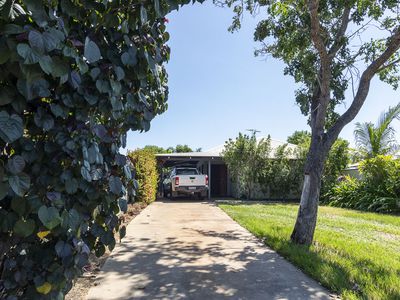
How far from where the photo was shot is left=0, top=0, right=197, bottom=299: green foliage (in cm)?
165

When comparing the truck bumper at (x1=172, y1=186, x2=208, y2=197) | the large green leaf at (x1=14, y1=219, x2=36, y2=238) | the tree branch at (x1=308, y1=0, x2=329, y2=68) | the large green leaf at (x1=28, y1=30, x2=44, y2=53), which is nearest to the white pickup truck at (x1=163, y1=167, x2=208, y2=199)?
the truck bumper at (x1=172, y1=186, x2=208, y2=197)

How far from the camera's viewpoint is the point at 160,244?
782 centimetres

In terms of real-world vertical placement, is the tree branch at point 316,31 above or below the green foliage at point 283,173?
above

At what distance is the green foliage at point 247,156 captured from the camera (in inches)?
795

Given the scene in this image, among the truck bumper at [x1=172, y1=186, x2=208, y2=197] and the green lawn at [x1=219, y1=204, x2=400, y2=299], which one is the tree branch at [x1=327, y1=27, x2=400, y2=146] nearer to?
the green lawn at [x1=219, y1=204, x2=400, y2=299]

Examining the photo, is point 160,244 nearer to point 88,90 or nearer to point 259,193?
point 88,90

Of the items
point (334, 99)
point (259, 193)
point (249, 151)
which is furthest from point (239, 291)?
point (259, 193)

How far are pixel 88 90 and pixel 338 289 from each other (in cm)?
420

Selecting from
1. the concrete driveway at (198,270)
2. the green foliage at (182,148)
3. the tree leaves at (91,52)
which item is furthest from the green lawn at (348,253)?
the green foliage at (182,148)

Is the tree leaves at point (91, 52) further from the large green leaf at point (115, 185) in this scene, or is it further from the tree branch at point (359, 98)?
the tree branch at point (359, 98)

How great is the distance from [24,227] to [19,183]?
10.9 inches

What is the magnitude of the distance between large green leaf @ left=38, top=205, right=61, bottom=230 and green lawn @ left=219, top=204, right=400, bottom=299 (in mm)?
3861

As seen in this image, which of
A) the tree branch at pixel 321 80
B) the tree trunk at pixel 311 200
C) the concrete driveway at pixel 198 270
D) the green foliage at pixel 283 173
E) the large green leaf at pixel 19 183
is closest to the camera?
the large green leaf at pixel 19 183

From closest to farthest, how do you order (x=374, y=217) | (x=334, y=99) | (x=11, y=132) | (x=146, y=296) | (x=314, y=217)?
(x=11, y=132) < (x=146, y=296) < (x=314, y=217) < (x=334, y=99) < (x=374, y=217)
